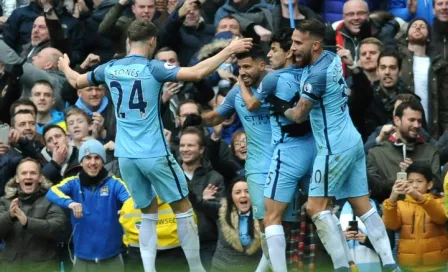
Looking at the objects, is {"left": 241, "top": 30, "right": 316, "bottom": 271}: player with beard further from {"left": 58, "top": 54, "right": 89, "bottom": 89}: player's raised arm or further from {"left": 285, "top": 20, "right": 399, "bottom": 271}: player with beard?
{"left": 58, "top": 54, "right": 89, "bottom": 89}: player's raised arm

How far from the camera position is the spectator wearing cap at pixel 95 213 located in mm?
16766

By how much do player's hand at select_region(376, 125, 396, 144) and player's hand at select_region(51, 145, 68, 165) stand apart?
368 centimetres

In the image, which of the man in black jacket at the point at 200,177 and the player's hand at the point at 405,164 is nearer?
the player's hand at the point at 405,164

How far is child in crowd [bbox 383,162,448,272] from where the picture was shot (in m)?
16.0

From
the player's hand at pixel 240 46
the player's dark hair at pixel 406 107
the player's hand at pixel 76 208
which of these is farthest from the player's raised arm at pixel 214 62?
the player's dark hair at pixel 406 107

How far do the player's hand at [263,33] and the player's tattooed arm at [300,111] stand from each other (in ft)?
16.9

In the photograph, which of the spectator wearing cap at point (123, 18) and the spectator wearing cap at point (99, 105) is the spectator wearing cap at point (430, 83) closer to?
the spectator wearing cap at point (123, 18)

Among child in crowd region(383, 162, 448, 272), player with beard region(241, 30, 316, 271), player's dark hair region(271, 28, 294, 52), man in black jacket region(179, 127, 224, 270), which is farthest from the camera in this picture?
man in black jacket region(179, 127, 224, 270)

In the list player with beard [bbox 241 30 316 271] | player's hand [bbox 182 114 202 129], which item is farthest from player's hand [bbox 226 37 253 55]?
player's hand [bbox 182 114 202 129]

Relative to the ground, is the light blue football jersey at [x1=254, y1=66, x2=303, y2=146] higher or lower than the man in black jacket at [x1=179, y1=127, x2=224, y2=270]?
higher

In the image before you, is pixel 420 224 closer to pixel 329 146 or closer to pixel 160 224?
pixel 329 146

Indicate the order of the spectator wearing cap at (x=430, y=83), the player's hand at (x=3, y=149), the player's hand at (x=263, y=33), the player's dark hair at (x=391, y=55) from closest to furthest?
1. the player's hand at (x=3, y=149)
2. the player's dark hair at (x=391, y=55)
3. the spectator wearing cap at (x=430, y=83)
4. the player's hand at (x=263, y=33)

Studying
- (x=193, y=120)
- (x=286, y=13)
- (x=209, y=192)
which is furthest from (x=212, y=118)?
(x=286, y=13)

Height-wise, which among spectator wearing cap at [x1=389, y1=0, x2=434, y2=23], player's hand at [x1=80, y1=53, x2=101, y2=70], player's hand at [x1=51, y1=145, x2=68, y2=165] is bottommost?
player's hand at [x1=51, y1=145, x2=68, y2=165]
